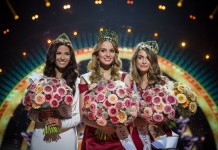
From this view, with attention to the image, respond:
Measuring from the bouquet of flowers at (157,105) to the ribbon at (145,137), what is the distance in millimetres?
248

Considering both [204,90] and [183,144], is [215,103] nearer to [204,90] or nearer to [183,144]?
[204,90]

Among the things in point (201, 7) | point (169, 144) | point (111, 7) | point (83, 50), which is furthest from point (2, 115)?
point (201, 7)

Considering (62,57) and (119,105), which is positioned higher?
(62,57)

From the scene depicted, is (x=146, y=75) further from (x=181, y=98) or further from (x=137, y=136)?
(x=137, y=136)

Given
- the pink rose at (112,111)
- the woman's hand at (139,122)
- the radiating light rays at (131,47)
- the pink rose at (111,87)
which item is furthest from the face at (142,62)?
the radiating light rays at (131,47)

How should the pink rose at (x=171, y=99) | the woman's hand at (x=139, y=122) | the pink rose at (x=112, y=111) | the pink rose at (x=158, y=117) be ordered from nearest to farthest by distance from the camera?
the pink rose at (x=112, y=111) → the pink rose at (x=158, y=117) → the pink rose at (x=171, y=99) → the woman's hand at (x=139, y=122)

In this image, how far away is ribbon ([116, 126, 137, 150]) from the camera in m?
3.54

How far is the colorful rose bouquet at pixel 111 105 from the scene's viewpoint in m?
3.19

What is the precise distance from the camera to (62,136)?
148 inches

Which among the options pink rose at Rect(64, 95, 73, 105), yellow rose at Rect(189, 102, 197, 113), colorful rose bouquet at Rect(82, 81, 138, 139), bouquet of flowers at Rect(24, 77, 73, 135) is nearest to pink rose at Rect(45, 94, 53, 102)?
bouquet of flowers at Rect(24, 77, 73, 135)

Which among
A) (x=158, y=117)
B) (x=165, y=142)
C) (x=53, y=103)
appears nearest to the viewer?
(x=53, y=103)

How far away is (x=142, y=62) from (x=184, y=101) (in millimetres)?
708

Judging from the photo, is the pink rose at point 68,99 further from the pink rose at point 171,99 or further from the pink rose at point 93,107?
the pink rose at point 171,99

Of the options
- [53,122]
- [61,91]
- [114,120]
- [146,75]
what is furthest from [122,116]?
[146,75]
